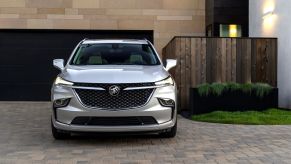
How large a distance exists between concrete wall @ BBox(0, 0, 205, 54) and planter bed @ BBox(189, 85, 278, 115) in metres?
6.33

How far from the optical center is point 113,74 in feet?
24.1

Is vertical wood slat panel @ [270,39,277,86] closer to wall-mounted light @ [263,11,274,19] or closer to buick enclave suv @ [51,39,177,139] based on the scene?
wall-mounted light @ [263,11,274,19]

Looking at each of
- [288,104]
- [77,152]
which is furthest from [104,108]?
[288,104]

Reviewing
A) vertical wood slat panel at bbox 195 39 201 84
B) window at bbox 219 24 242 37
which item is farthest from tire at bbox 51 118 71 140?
window at bbox 219 24 242 37

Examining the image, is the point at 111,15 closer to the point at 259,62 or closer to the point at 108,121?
the point at 259,62

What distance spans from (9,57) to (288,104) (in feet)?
31.6

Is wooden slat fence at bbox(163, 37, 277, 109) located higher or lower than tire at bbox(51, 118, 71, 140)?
higher

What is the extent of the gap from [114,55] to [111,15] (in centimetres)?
857

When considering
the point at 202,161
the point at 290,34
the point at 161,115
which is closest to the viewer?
the point at 202,161

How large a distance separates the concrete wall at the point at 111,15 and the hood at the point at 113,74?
932cm

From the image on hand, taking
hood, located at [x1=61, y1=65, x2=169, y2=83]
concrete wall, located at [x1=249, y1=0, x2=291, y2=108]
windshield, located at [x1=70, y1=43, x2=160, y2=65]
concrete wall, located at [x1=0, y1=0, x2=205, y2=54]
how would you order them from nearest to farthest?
1. hood, located at [x1=61, y1=65, x2=169, y2=83]
2. windshield, located at [x1=70, y1=43, x2=160, y2=65]
3. concrete wall, located at [x1=249, y1=0, x2=291, y2=108]
4. concrete wall, located at [x1=0, y1=0, x2=205, y2=54]

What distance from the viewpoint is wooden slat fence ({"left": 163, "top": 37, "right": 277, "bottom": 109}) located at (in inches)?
469

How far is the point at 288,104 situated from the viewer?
39.1 ft

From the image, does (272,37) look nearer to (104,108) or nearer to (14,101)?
(104,108)
